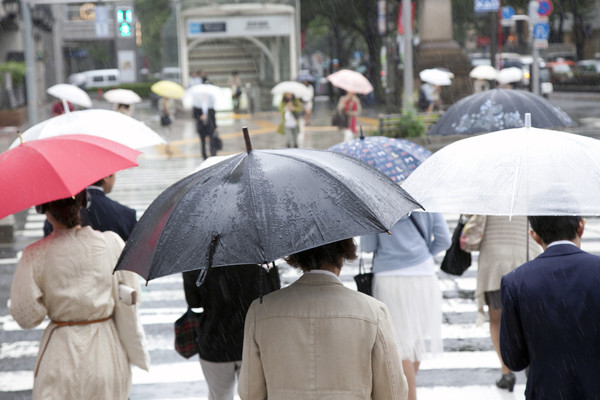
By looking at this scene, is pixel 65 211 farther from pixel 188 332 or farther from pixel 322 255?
pixel 322 255

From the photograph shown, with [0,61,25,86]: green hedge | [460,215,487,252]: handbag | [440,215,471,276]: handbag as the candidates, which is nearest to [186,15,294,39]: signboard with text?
[0,61,25,86]: green hedge

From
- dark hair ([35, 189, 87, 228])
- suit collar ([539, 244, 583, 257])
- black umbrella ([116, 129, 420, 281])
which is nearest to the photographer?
black umbrella ([116, 129, 420, 281])

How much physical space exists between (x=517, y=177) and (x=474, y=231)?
206cm

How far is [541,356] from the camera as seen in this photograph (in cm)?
334

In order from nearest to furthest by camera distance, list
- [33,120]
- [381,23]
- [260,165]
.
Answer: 1. [260,165]
2. [33,120]
3. [381,23]

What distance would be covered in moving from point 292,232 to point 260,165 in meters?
0.36

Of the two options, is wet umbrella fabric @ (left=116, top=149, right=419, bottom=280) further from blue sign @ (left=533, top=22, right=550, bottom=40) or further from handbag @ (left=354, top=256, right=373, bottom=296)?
blue sign @ (left=533, top=22, right=550, bottom=40)

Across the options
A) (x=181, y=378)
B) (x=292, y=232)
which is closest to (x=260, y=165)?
(x=292, y=232)

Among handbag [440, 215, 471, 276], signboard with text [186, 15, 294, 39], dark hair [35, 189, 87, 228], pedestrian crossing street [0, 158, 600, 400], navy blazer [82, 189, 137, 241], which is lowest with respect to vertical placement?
pedestrian crossing street [0, 158, 600, 400]

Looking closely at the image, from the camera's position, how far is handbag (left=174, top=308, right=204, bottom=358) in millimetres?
4527

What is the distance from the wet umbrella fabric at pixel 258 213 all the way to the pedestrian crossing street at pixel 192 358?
3120 millimetres

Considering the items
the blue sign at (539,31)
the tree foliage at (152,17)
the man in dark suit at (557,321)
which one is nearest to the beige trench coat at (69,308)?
the man in dark suit at (557,321)

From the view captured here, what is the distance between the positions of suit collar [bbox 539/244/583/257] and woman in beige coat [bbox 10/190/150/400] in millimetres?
2058

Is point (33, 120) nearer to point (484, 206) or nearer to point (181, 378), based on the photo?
point (181, 378)
